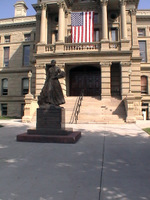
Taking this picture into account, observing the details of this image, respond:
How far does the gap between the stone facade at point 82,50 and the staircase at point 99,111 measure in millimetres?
923

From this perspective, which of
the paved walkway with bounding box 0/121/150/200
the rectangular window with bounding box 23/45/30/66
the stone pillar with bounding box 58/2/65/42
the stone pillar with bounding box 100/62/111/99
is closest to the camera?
the paved walkway with bounding box 0/121/150/200

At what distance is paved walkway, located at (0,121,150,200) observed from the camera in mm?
3076

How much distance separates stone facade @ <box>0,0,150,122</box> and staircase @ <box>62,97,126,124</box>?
923mm

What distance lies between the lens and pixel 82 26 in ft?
66.9

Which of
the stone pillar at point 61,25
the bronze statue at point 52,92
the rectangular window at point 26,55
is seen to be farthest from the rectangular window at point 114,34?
the bronze statue at point 52,92

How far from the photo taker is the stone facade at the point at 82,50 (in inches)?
754

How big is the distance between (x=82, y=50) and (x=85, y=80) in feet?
14.1

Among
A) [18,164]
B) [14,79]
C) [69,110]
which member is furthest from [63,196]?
[14,79]

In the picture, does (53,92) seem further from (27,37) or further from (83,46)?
(27,37)

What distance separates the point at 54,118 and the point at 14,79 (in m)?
24.4

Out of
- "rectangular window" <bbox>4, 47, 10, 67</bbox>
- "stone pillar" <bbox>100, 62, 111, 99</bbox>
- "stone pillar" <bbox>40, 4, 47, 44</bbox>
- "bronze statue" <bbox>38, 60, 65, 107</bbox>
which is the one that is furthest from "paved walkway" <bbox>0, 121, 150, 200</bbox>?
"rectangular window" <bbox>4, 47, 10, 67</bbox>

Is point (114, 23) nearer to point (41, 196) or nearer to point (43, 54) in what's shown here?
point (43, 54)

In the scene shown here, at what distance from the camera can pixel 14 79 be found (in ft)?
98.3

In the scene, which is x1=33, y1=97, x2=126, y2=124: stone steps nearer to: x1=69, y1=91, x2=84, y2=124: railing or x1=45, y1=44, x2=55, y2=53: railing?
x1=69, y1=91, x2=84, y2=124: railing
